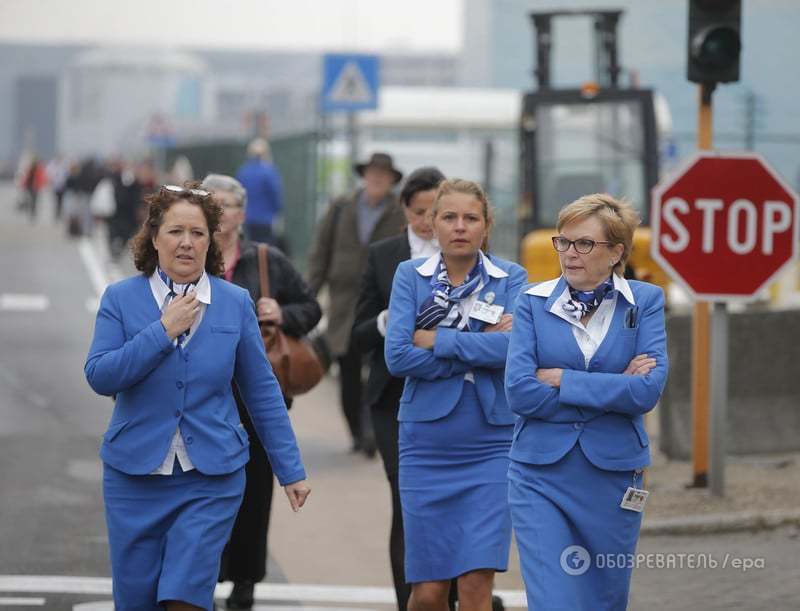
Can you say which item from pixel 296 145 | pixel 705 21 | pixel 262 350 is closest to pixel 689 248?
pixel 705 21

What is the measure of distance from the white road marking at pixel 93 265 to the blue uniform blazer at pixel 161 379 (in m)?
18.7

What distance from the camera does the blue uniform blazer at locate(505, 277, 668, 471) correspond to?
5500 millimetres

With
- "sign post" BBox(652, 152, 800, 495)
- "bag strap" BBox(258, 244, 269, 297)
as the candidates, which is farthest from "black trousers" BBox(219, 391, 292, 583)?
"sign post" BBox(652, 152, 800, 495)

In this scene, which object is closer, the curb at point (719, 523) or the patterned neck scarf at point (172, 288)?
the patterned neck scarf at point (172, 288)

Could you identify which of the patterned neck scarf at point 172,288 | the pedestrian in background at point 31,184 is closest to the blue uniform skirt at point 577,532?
the patterned neck scarf at point 172,288

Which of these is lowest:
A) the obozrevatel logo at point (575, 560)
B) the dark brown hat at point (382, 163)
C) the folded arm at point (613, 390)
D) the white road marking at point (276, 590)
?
the white road marking at point (276, 590)

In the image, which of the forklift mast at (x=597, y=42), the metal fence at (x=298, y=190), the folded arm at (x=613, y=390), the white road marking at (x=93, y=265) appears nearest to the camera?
the folded arm at (x=613, y=390)

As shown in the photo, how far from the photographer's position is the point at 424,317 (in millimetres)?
6637

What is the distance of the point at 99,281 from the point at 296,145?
4.61 meters

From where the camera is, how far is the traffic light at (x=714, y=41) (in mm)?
10680

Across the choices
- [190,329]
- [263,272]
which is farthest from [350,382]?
[190,329]

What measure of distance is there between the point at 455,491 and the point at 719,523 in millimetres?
3764

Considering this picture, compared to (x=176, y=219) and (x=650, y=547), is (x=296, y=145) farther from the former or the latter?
(x=176, y=219)

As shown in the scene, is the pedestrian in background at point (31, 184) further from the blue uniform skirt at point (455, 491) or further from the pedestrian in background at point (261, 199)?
the blue uniform skirt at point (455, 491)
